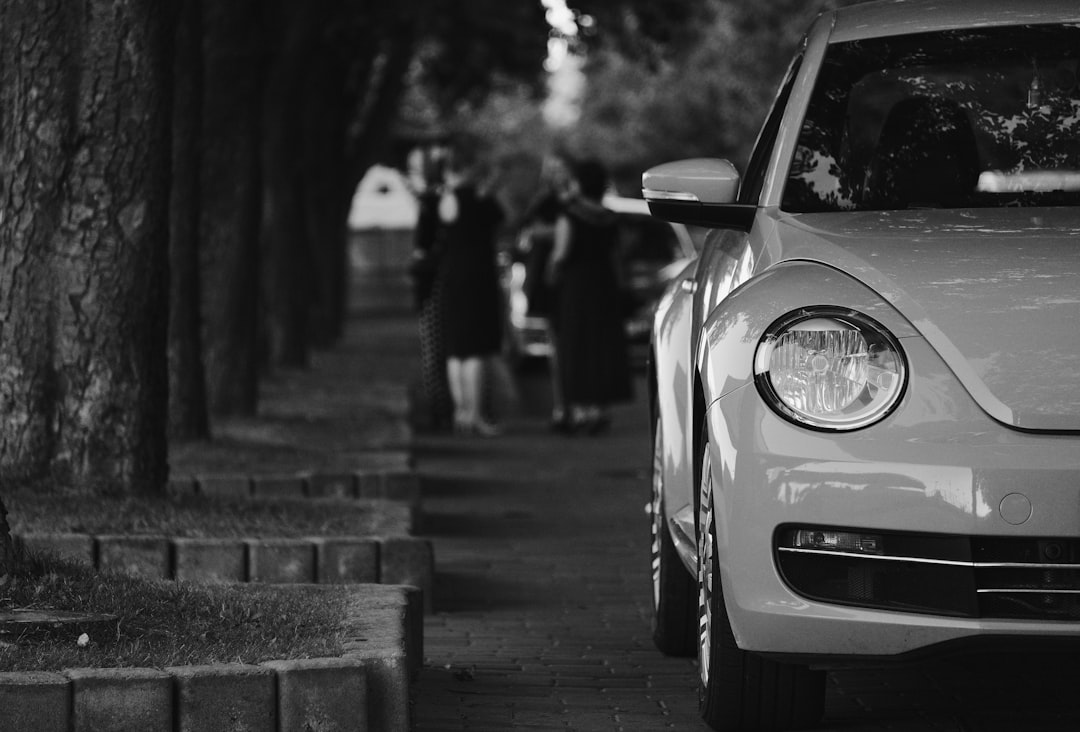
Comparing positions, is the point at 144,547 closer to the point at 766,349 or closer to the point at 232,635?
the point at 232,635

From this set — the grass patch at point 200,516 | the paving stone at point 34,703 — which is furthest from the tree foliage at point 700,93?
the paving stone at point 34,703

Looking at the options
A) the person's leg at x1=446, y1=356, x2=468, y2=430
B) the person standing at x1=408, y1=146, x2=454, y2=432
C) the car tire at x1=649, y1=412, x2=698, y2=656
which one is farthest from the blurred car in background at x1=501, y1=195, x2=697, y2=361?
the car tire at x1=649, y1=412, x2=698, y2=656

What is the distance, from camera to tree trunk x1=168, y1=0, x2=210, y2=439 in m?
10.2

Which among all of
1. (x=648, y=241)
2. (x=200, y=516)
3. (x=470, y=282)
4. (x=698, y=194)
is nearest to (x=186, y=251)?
(x=200, y=516)

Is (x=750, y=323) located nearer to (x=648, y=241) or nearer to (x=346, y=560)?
(x=346, y=560)

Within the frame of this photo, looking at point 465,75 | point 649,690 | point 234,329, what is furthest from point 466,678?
point 465,75

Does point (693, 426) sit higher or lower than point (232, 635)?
higher

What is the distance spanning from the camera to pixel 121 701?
14.1 ft

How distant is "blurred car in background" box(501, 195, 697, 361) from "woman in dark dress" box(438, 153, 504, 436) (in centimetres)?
570

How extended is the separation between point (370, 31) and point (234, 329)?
10629 mm

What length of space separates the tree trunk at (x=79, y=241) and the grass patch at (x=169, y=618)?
2012mm

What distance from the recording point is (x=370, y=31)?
22.6 meters

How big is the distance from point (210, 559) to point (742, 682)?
2361 mm

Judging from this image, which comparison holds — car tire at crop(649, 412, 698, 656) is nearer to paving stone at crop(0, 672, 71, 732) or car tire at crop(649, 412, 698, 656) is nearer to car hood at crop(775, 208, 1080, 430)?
car hood at crop(775, 208, 1080, 430)
